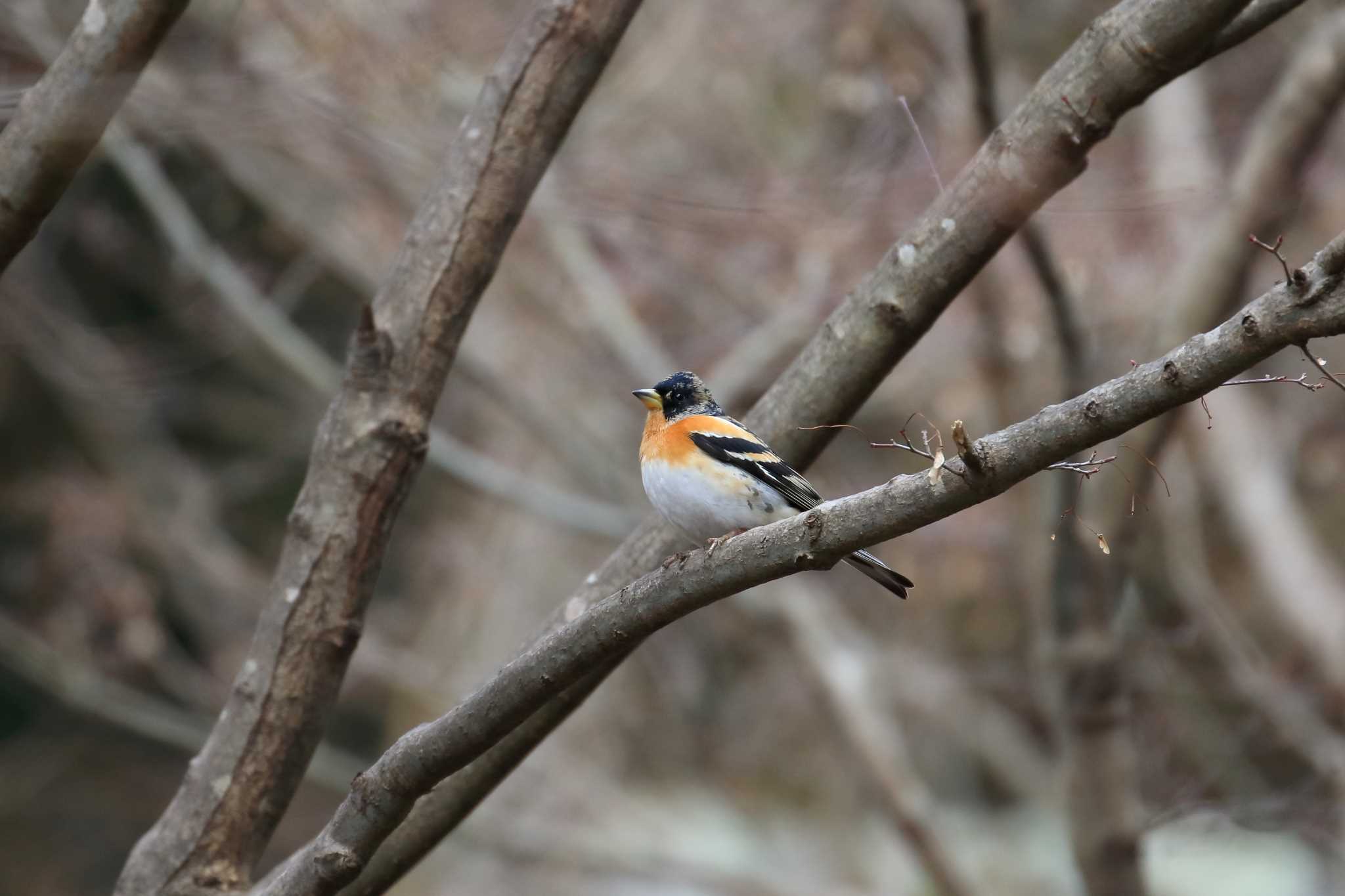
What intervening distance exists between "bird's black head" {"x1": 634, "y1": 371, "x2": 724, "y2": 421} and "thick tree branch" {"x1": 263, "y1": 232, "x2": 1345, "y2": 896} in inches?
90.2

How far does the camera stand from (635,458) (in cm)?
1040

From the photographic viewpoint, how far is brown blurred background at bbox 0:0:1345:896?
7977 millimetres

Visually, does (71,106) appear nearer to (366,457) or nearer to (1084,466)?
(366,457)

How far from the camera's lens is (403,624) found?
14.0 m

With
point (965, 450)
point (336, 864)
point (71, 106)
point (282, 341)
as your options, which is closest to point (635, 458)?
point (282, 341)

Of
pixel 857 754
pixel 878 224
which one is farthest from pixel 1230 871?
pixel 878 224

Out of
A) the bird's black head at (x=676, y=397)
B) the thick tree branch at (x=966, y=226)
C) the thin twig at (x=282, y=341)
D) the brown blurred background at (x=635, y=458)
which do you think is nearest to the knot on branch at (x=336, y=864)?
the thick tree branch at (x=966, y=226)

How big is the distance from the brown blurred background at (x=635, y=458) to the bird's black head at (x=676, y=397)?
198 centimetres

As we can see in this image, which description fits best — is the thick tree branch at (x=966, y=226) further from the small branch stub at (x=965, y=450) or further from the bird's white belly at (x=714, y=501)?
the small branch stub at (x=965, y=450)

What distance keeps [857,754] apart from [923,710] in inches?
172

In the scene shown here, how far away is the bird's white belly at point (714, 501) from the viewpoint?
4035mm

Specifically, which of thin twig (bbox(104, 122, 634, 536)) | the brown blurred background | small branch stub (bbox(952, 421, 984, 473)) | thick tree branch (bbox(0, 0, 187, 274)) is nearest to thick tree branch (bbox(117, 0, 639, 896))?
thick tree branch (bbox(0, 0, 187, 274))

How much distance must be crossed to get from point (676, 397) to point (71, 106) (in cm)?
265

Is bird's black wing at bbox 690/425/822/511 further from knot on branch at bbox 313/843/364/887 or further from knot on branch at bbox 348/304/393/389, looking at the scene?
knot on branch at bbox 313/843/364/887
